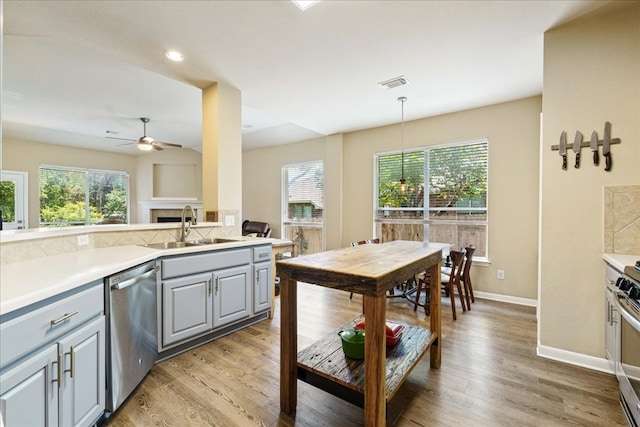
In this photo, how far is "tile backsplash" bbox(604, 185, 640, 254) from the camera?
2.20 m

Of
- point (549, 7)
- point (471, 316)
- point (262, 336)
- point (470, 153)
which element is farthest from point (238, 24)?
point (471, 316)

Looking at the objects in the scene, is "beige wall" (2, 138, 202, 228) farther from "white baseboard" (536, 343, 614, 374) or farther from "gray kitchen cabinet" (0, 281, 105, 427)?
"white baseboard" (536, 343, 614, 374)

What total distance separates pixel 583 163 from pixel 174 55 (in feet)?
12.2

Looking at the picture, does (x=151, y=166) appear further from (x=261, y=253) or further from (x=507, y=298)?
(x=507, y=298)

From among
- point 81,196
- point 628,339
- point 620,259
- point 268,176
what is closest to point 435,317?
point 628,339

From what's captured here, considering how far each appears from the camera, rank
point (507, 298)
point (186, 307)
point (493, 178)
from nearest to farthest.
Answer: point (186, 307), point (507, 298), point (493, 178)

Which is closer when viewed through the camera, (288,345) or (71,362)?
(71,362)

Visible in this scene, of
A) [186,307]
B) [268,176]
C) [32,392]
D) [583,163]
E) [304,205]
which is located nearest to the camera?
[32,392]

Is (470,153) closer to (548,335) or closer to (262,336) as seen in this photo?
(548,335)

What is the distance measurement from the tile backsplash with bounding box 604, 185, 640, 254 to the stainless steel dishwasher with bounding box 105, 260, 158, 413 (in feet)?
11.5

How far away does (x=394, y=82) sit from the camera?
338cm

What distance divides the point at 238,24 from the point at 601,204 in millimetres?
3229

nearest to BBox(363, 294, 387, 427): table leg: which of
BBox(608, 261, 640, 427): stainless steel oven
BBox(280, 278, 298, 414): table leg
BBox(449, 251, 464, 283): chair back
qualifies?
BBox(280, 278, 298, 414): table leg

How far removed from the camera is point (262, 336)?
2.93 metres
